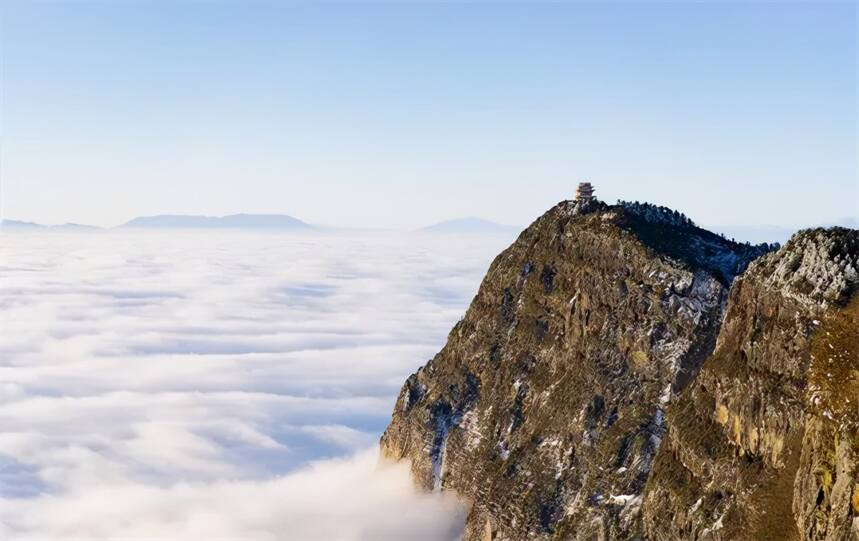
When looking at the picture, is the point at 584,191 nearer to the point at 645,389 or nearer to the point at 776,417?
the point at 645,389

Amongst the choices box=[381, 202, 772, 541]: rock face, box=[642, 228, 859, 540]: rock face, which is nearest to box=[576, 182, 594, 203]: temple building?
box=[381, 202, 772, 541]: rock face

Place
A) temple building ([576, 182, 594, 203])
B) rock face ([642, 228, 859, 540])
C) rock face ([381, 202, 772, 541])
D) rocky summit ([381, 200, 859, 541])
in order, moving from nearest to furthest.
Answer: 1. rock face ([642, 228, 859, 540])
2. rocky summit ([381, 200, 859, 541])
3. rock face ([381, 202, 772, 541])
4. temple building ([576, 182, 594, 203])

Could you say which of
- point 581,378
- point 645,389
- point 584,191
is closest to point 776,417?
point 645,389

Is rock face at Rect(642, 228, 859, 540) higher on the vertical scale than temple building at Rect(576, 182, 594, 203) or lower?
lower

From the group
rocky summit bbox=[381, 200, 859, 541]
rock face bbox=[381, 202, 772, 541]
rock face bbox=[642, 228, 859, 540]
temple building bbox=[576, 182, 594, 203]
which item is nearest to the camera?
rock face bbox=[642, 228, 859, 540]

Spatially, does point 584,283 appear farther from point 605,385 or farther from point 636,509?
point 636,509

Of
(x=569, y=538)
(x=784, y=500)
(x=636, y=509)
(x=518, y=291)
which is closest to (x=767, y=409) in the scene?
(x=784, y=500)

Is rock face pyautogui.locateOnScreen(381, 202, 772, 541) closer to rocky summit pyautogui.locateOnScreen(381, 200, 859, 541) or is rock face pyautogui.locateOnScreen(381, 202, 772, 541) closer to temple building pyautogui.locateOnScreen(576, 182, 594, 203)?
rocky summit pyautogui.locateOnScreen(381, 200, 859, 541)
